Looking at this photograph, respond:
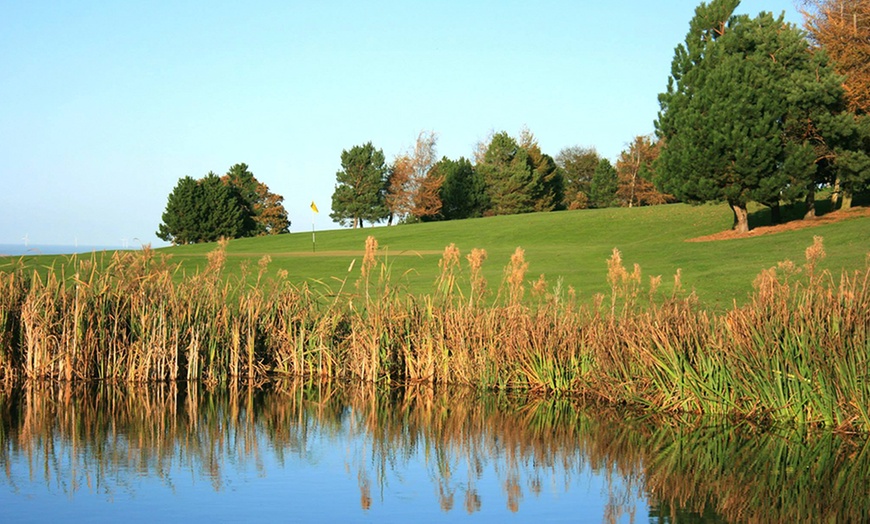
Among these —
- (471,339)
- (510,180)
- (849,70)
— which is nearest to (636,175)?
(510,180)

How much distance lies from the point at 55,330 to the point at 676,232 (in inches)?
1446

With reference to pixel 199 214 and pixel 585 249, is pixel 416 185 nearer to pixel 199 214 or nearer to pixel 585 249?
pixel 199 214

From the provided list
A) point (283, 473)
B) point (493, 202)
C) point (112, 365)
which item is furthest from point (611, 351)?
point (493, 202)

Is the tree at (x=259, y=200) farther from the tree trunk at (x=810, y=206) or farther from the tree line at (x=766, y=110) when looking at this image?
the tree trunk at (x=810, y=206)

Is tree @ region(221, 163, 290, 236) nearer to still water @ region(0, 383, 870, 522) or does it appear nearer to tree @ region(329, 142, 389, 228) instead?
tree @ region(329, 142, 389, 228)

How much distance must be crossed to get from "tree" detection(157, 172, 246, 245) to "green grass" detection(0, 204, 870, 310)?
1968 cm

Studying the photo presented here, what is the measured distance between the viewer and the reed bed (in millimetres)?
10133

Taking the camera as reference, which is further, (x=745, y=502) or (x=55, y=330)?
(x=55, y=330)

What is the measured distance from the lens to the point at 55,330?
12680mm

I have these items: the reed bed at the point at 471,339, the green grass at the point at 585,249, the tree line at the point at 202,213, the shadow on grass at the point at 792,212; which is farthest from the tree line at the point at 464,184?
the reed bed at the point at 471,339

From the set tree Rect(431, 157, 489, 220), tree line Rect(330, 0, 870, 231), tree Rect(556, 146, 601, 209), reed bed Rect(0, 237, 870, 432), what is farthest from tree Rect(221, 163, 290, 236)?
reed bed Rect(0, 237, 870, 432)

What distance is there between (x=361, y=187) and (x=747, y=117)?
1949 inches

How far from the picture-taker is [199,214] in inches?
2960

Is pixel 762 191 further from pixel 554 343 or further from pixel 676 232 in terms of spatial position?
pixel 554 343
